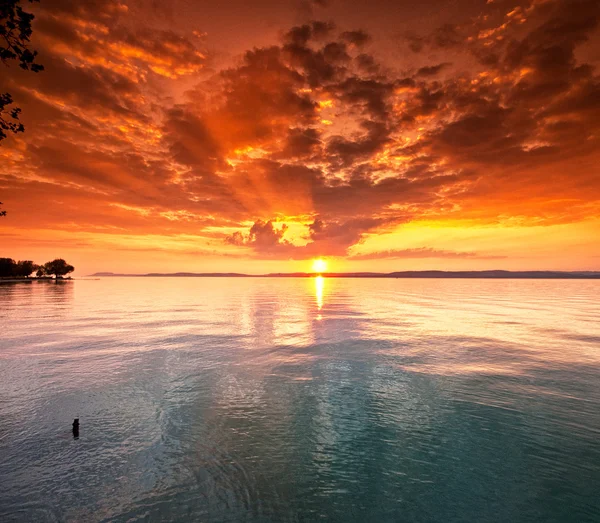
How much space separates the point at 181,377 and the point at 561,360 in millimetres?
32261

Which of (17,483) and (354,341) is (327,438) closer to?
(17,483)

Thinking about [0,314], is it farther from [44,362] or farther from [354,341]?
[354,341]

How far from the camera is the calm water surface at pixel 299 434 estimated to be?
1056 cm

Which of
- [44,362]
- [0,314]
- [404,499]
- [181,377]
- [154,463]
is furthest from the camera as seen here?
[0,314]

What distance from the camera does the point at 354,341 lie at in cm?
3669

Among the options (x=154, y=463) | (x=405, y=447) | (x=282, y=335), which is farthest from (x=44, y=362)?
(x=405, y=447)

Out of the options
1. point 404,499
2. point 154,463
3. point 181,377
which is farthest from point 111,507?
point 181,377

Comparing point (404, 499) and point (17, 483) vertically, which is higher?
point (17, 483)

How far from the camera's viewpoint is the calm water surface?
34.7ft

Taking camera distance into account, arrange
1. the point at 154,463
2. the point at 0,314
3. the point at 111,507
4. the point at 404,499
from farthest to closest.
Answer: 1. the point at 0,314
2. the point at 154,463
3. the point at 404,499
4. the point at 111,507

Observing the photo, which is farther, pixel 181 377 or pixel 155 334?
pixel 155 334

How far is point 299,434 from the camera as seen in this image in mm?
15062

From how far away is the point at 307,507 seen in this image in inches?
412

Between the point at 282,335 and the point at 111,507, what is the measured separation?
3016 centimetres
